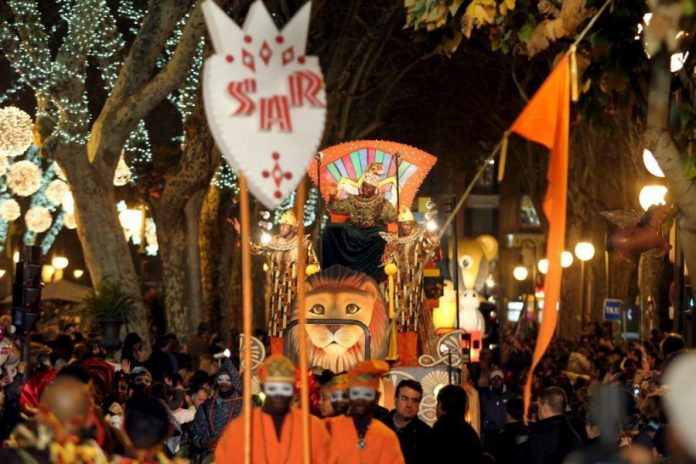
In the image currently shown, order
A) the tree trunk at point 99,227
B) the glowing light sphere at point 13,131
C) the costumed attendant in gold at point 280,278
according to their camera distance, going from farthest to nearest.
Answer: the glowing light sphere at point 13,131
the tree trunk at point 99,227
the costumed attendant in gold at point 280,278

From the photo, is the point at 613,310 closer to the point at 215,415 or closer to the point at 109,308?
the point at 109,308

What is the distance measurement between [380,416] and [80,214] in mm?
11429

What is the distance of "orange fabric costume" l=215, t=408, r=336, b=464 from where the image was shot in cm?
982

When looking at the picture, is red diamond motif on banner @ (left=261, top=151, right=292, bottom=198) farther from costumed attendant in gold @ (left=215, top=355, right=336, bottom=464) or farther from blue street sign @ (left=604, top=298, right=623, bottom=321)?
blue street sign @ (left=604, top=298, right=623, bottom=321)

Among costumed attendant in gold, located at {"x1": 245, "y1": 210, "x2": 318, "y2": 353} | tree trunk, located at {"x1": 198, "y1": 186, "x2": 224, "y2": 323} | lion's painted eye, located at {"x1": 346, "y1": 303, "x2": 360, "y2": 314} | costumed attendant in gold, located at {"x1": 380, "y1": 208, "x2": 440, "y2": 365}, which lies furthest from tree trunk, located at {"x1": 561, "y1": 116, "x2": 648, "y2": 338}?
lion's painted eye, located at {"x1": 346, "y1": 303, "x2": 360, "y2": 314}

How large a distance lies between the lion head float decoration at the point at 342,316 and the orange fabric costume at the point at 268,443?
745 centimetres

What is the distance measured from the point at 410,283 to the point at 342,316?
1439mm

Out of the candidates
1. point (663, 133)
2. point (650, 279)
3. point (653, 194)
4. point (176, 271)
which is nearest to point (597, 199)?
point (650, 279)

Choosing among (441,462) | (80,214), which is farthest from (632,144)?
(441,462)

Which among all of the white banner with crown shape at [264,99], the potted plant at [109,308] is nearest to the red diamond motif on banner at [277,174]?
the white banner with crown shape at [264,99]

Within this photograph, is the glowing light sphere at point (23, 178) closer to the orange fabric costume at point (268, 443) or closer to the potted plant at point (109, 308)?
the potted plant at point (109, 308)

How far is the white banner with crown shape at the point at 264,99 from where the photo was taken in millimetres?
9500

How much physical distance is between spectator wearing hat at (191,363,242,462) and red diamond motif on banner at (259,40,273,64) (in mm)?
4971

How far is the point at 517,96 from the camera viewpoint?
46.9 m
